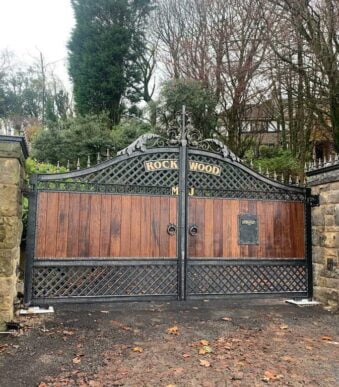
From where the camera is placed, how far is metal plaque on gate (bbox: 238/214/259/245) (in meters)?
4.75

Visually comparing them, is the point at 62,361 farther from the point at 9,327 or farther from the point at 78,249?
the point at 78,249

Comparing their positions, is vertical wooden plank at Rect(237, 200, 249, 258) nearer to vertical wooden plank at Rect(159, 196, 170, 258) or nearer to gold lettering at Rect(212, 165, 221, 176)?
gold lettering at Rect(212, 165, 221, 176)

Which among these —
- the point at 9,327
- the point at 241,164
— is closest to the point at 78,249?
the point at 9,327

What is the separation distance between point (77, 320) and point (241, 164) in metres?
2.87

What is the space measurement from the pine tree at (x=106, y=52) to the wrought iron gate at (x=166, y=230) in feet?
33.0

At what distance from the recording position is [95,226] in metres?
4.33

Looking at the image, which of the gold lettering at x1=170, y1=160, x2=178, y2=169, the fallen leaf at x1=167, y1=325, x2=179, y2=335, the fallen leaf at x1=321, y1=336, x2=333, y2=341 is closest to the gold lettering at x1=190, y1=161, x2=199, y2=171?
the gold lettering at x1=170, y1=160, x2=178, y2=169

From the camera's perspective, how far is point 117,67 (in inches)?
575

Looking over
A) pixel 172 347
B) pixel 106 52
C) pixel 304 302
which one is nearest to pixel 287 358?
pixel 172 347

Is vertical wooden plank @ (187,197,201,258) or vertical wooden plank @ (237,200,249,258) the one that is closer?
vertical wooden plank @ (187,197,201,258)

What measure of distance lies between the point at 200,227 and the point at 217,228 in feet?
0.79

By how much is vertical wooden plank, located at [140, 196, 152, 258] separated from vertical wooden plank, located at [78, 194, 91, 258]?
0.67 meters

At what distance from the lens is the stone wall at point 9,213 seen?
3477 millimetres

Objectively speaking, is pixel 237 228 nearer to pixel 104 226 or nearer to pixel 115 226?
pixel 115 226
